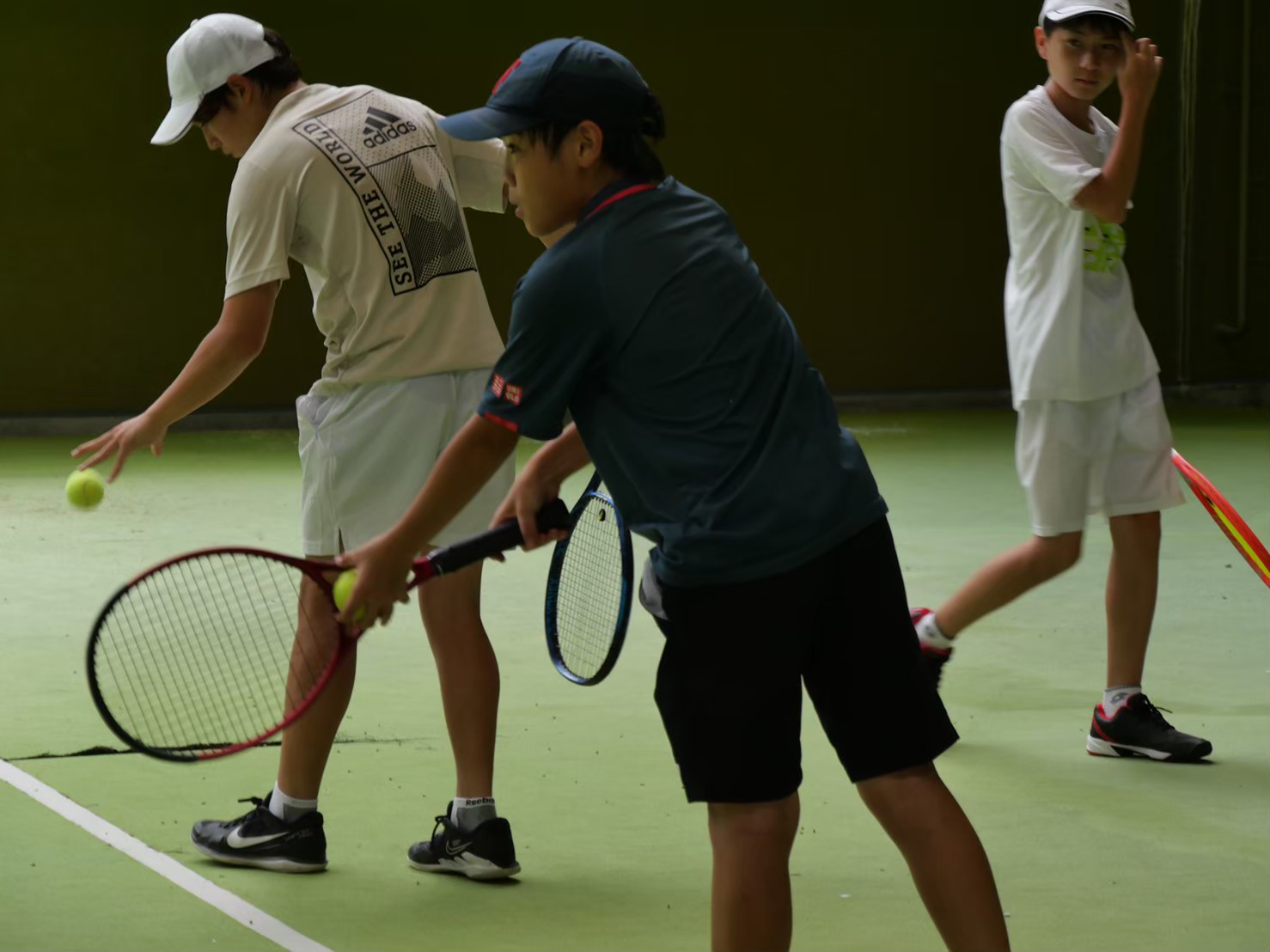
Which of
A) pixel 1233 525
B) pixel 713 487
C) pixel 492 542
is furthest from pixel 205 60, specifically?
pixel 1233 525

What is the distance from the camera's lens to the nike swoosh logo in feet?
13.2

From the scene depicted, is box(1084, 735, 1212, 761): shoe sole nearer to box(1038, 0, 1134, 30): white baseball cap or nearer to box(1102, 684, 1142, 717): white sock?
box(1102, 684, 1142, 717): white sock

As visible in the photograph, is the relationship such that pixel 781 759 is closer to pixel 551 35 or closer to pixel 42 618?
pixel 42 618

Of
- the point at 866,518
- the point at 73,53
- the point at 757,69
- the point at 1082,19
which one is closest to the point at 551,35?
the point at 757,69

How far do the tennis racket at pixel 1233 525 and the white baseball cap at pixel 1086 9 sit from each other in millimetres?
1080

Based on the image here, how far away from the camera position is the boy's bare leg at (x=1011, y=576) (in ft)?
15.8

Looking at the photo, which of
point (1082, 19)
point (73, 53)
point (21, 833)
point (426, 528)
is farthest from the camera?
point (73, 53)

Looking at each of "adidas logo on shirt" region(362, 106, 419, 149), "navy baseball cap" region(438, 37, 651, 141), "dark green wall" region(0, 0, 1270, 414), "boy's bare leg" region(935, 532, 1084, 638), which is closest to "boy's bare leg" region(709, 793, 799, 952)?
"navy baseball cap" region(438, 37, 651, 141)

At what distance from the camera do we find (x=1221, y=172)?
44.9 ft

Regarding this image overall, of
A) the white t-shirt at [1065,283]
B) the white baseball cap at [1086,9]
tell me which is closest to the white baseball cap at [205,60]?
the white t-shirt at [1065,283]

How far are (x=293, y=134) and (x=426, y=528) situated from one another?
4.60ft

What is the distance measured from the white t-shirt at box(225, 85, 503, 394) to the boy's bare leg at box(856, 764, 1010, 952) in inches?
58.5

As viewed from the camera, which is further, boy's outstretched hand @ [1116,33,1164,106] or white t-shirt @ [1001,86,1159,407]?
white t-shirt @ [1001,86,1159,407]

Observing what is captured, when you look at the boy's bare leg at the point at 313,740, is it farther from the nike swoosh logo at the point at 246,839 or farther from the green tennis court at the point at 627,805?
the green tennis court at the point at 627,805
